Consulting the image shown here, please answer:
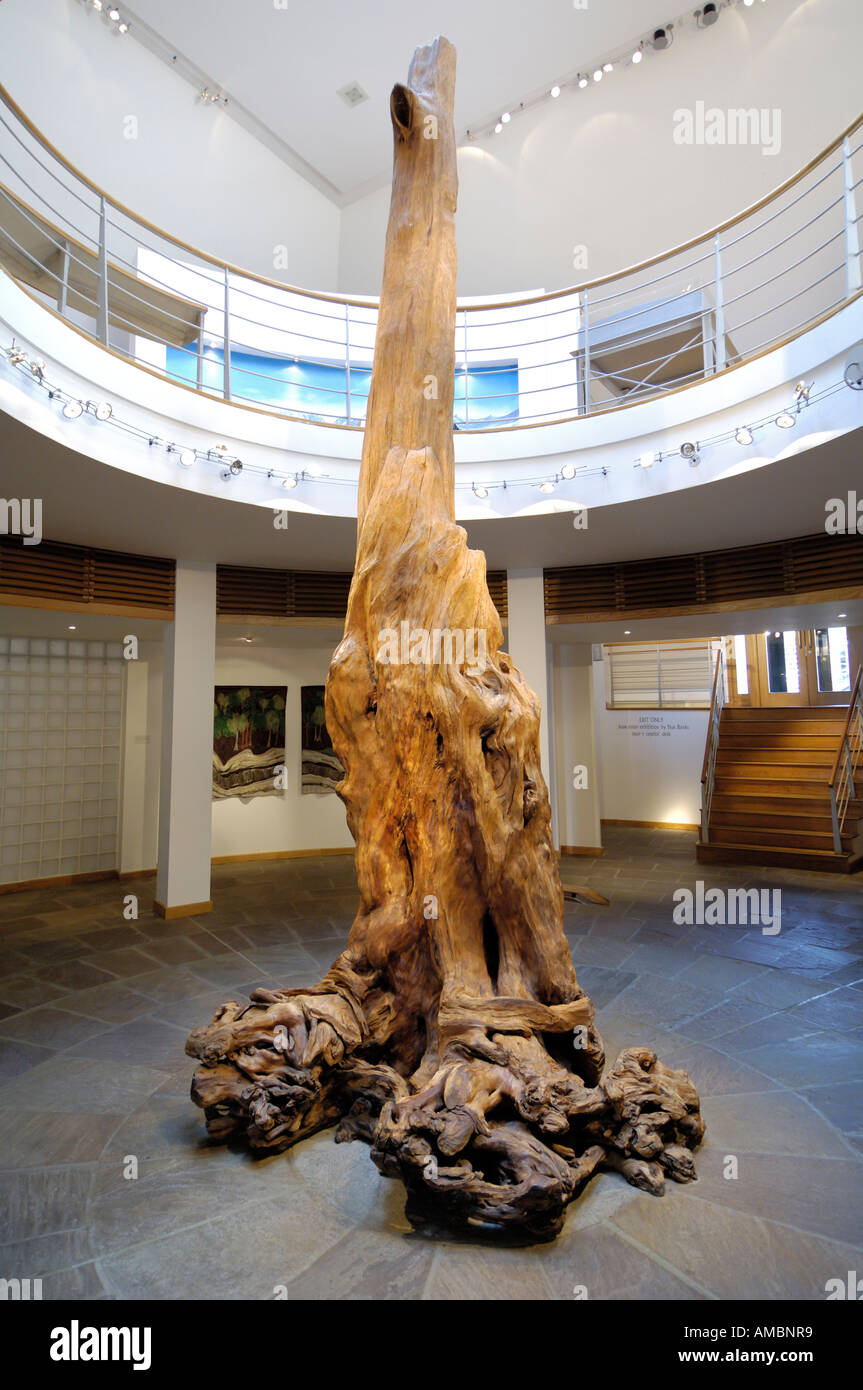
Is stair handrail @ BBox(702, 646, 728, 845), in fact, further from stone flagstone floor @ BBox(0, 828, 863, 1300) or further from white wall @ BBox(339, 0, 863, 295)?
white wall @ BBox(339, 0, 863, 295)

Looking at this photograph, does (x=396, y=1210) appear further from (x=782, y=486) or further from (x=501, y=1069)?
(x=782, y=486)

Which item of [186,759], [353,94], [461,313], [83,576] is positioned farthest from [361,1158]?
[353,94]

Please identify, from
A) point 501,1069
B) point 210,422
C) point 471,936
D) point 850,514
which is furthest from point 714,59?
point 501,1069

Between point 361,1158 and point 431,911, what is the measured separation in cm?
94

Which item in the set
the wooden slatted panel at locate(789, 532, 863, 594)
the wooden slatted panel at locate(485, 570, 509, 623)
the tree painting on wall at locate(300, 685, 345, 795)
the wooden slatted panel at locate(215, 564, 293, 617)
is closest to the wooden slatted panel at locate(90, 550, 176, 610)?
the wooden slatted panel at locate(215, 564, 293, 617)

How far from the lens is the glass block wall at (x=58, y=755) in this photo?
7.28m

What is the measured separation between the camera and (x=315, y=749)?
919 centimetres

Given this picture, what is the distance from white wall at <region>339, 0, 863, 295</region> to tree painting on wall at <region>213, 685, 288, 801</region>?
6.70 meters

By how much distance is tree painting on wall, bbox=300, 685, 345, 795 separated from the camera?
914 centimetres

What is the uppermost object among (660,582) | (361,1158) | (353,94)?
(353,94)

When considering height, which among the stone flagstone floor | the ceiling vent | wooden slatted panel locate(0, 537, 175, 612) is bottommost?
the stone flagstone floor

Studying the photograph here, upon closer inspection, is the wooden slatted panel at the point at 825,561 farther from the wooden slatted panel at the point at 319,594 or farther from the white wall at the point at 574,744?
the wooden slatted panel at the point at 319,594

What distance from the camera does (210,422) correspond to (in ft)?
16.4

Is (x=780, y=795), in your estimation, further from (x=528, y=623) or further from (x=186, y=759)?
(x=186, y=759)
